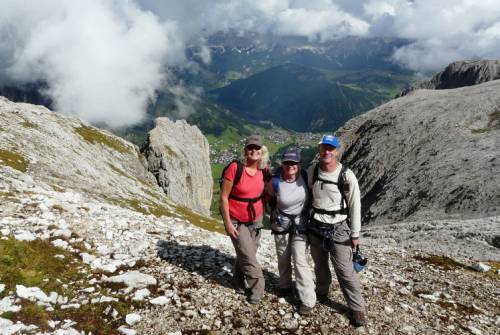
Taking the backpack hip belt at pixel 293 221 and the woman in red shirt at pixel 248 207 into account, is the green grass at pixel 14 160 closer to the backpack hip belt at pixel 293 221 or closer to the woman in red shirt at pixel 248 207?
the woman in red shirt at pixel 248 207

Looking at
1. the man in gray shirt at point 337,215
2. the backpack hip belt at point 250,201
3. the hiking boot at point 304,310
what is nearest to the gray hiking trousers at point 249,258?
the backpack hip belt at point 250,201

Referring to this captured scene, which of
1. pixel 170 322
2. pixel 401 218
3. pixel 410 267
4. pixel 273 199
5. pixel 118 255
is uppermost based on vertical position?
pixel 273 199

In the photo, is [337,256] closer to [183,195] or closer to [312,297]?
[312,297]

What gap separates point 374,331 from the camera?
10820 millimetres

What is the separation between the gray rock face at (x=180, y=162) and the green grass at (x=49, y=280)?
340 feet

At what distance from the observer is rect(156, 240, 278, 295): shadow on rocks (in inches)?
530

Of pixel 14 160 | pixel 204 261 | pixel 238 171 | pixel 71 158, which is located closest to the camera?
pixel 238 171

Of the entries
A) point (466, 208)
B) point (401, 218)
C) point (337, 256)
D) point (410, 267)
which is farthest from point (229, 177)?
point (401, 218)

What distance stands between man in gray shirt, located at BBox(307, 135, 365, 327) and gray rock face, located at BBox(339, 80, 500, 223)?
42969 mm

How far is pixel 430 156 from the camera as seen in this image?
7956 cm

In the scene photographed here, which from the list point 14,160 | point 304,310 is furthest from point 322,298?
point 14,160

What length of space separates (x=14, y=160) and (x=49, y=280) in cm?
4319

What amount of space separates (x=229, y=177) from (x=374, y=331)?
6.49m

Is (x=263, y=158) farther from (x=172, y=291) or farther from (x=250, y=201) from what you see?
(x=172, y=291)
